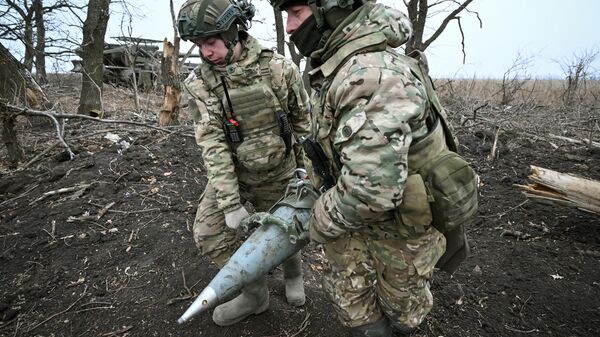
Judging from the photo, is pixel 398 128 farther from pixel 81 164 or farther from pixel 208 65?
pixel 81 164

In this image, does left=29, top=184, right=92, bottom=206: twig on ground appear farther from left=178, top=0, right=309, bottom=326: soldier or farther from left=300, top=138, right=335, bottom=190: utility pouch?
left=300, top=138, right=335, bottom=190: utility pouch

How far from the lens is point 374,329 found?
197 centimetres

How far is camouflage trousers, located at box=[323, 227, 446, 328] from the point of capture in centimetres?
178

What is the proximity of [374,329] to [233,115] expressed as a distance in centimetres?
155

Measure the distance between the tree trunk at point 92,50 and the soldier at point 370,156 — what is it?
7.48 metres

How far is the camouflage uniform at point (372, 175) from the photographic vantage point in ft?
4.40

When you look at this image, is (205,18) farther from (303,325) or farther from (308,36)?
(303,325)

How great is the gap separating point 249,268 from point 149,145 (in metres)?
4.16

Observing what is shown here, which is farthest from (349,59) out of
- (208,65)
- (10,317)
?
(10,317)

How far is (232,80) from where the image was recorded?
2.30m

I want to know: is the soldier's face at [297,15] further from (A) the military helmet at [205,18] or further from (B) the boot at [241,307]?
(B) the boot at [241,307]

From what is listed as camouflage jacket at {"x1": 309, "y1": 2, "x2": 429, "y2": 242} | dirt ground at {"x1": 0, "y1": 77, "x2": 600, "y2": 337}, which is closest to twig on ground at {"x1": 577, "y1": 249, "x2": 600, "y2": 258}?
dirt ground at {"x1": 0, "y1": 77, "x2": 600, "y2": 337}

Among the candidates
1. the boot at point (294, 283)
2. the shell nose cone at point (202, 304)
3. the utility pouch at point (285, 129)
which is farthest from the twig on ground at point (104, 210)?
the shell nose cone at point (202, 304)

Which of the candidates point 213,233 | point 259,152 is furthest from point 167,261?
point 259,152
